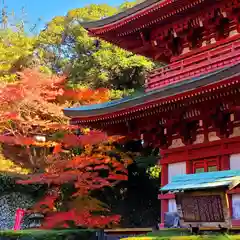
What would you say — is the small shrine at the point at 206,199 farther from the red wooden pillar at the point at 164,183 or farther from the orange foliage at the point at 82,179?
the orange foliage at the point at 82,179

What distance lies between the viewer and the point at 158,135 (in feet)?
39.2

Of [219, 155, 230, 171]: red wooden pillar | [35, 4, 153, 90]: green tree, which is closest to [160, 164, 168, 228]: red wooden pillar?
[219, 155, 230, 171]: red wooden pillar

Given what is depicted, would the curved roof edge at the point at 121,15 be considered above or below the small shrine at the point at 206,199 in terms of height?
above

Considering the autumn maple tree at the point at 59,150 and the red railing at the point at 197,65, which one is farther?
the autumn maple tree at the point at 59,150

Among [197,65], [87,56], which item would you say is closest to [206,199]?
[197,65]

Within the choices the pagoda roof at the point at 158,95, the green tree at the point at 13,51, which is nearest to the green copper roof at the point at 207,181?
the pagoda roof at the point at 158,95

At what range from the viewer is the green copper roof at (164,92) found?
8.79 metres

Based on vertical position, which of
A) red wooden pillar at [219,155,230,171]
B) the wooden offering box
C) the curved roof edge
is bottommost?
the wooden offering box

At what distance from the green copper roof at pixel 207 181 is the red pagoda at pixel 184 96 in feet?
6.01

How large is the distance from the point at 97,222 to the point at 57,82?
7.92 meters

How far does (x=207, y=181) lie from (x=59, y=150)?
10.9 m

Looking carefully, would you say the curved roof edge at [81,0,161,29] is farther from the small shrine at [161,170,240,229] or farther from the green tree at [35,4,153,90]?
the small shrine at [161,170,240,229]

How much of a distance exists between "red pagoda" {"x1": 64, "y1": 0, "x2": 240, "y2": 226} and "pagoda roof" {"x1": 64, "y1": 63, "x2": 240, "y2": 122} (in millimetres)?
22

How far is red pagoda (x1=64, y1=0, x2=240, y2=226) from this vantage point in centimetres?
997
